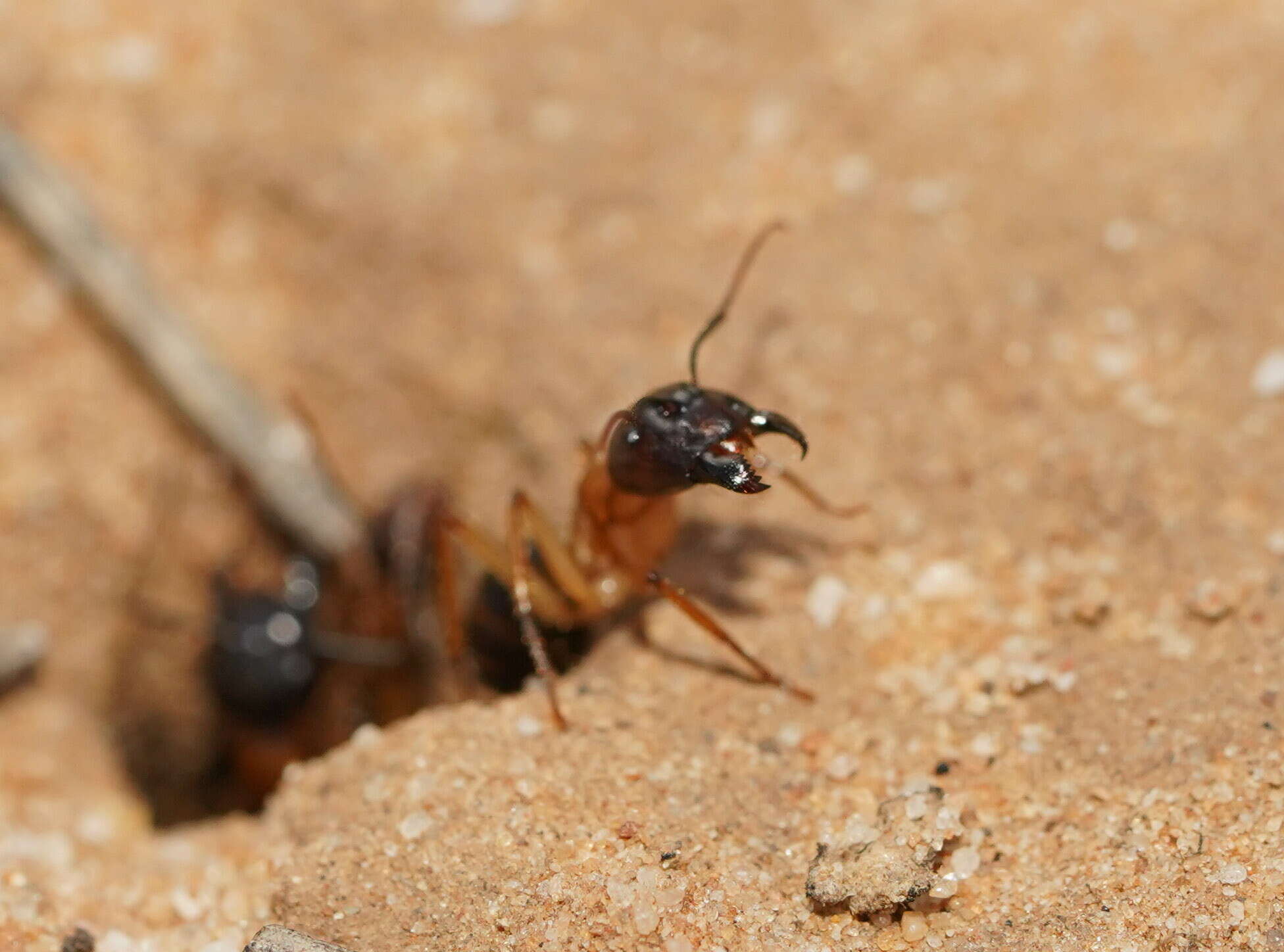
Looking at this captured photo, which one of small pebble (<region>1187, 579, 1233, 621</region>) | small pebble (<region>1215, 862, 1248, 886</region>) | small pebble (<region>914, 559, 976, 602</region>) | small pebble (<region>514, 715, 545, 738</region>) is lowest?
small pebble (<region>1187, 579, 1233, 621</region>)

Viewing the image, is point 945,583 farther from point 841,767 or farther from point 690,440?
point 690,440

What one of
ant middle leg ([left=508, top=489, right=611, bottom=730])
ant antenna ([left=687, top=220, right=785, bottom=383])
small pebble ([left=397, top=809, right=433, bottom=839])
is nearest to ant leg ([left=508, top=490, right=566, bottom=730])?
ant middle leg ([left=508, top=489, right=611, bottom=730])

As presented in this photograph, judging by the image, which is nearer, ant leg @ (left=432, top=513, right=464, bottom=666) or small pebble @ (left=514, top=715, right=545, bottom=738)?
small pebble @ (left=514, top=715, right=545, bottom=738)

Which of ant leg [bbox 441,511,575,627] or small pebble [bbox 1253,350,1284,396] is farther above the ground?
ant leg [bbox 441,511,575,627]

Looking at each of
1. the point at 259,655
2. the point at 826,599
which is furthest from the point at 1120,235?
the point at 259,655

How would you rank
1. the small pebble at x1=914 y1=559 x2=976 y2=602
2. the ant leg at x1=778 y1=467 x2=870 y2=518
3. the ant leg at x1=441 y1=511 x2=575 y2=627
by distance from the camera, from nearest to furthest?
1. the small pebble at x1=914 y1=559 x2=976 y2=602
2. the ant leg at x1=778 y1=467 x2=870 y2=518
3. the ant leg at x1=441 y1=511 x2=575 y2=627

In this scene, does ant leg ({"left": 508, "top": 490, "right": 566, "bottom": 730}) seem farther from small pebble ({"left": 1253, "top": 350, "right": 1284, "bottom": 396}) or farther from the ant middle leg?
small pebble ({"left": 1253, "top": 350, "right": 1284, "bottom": 396})

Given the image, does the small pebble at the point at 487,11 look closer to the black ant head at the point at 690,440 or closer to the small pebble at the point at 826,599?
the black ant head at the point at 690,440

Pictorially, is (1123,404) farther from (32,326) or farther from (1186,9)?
(32,326)

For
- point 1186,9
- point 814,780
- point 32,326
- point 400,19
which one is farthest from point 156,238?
point 1186,9
